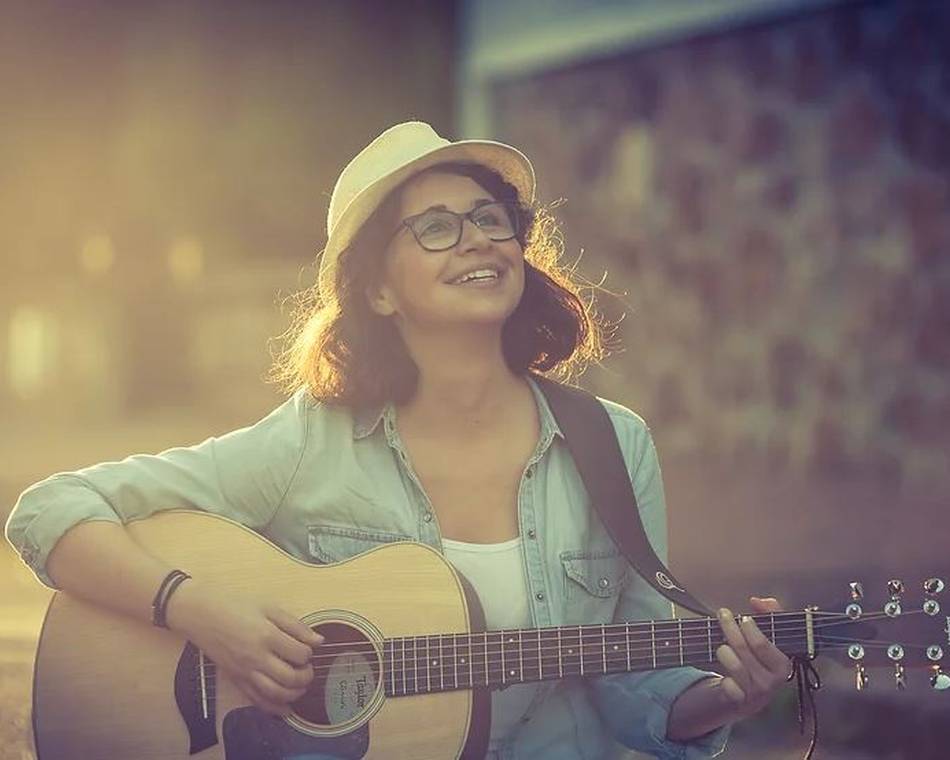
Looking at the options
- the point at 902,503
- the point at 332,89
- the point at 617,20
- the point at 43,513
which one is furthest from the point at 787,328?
the point at 43,513

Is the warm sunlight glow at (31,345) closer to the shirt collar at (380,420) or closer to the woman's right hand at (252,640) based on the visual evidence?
the shirt collar at (380,420)

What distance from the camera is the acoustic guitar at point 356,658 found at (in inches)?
106

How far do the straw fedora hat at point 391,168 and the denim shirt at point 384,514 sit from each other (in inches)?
12.3

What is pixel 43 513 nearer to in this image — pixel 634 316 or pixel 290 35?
pixel 634 316

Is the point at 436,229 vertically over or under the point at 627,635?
over

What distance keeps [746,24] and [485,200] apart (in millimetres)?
3614

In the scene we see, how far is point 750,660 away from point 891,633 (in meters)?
0.23

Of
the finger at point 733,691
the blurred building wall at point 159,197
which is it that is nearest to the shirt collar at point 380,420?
the finger at point 733,691

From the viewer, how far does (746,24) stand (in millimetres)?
6242

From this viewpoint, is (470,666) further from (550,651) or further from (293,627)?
(293,627)

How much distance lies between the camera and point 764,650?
2645mm

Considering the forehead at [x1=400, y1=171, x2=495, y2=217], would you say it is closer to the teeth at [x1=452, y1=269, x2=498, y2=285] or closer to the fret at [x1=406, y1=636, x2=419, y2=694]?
the teeth at [x1=452, y1=269, x2=498, y2=285]

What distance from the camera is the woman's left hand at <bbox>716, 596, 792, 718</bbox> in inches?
104

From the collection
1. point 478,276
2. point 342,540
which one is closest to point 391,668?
point 342,540
